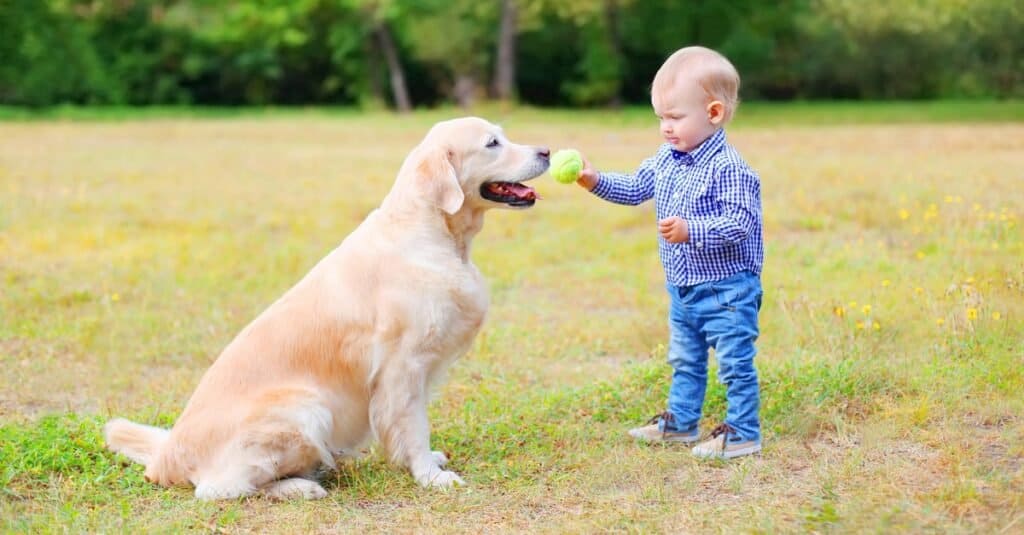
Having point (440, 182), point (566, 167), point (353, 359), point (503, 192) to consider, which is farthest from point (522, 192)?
point (353, 359)

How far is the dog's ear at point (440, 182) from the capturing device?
4.43 m

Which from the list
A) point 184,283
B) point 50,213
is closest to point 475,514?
point 184,283

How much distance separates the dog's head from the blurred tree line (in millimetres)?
25518

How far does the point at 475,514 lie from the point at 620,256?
5.58 m

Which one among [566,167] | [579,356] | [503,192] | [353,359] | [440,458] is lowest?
[579,356]

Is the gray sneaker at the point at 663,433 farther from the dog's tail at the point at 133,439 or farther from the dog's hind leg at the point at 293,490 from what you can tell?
the dog's tail at the point at 133,439

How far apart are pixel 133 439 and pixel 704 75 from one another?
2.91 m

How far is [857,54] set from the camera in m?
36.0

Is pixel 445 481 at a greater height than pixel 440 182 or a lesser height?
lesser

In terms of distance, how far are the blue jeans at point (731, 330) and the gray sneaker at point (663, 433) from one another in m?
0.31

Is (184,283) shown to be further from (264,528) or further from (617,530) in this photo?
(617,530)

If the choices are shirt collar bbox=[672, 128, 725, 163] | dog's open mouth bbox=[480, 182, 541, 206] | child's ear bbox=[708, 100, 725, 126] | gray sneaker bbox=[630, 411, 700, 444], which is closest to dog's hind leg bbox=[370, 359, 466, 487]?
dog's open mouth bbox=[480, 182, 541, 206]

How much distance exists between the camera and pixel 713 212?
14.6ft

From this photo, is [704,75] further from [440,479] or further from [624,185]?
[440,479]
